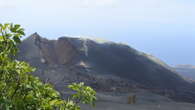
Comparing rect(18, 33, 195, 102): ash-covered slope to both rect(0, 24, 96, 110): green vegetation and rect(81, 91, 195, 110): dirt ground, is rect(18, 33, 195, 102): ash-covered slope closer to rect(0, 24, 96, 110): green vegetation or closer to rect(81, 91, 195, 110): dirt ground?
rect(81, 91, 195, 110): dirt ground

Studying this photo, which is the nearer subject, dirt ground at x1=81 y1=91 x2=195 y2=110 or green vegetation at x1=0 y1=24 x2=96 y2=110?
green vegetation at x1=0 y1=24 x2=96 y2=110

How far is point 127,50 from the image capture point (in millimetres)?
70812

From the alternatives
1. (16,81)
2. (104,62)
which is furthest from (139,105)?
(104,62)

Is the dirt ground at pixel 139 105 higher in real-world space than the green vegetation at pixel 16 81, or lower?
lower

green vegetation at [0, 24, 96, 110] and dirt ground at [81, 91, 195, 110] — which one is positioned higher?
green vegetation at [0, 24, 96, 110]

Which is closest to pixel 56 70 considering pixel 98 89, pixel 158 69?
pixel 98 89

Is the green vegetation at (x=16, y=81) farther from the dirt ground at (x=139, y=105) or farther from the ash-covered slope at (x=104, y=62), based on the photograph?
the ash-covered slope at (x=104, y=62)

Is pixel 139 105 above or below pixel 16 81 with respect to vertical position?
below

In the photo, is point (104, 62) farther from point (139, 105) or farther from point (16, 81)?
point (16, 81)

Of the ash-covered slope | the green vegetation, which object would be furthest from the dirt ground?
the green vegetation

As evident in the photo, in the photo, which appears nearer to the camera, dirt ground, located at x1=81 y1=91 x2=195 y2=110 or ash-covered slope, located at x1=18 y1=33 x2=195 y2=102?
dirt ground, located at x1=81 y1=91 x2=195 y2=110

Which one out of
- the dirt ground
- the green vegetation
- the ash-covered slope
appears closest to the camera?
the green vegetation

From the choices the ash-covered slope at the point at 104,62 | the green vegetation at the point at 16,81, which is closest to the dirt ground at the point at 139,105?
the ash-covered slope at the point at 104,62

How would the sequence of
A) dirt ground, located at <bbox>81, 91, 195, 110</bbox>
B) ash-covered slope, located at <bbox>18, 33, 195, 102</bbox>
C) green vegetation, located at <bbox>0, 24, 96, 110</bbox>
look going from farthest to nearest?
ash-covered slope, located at <bbox>18, 33, 195, 102</bbox>
dirt ground, located at <bbox>81, 91, 195, 110</bbox>
green vegetation, located at <bbox>0, 24, 96, 110</bbox>
